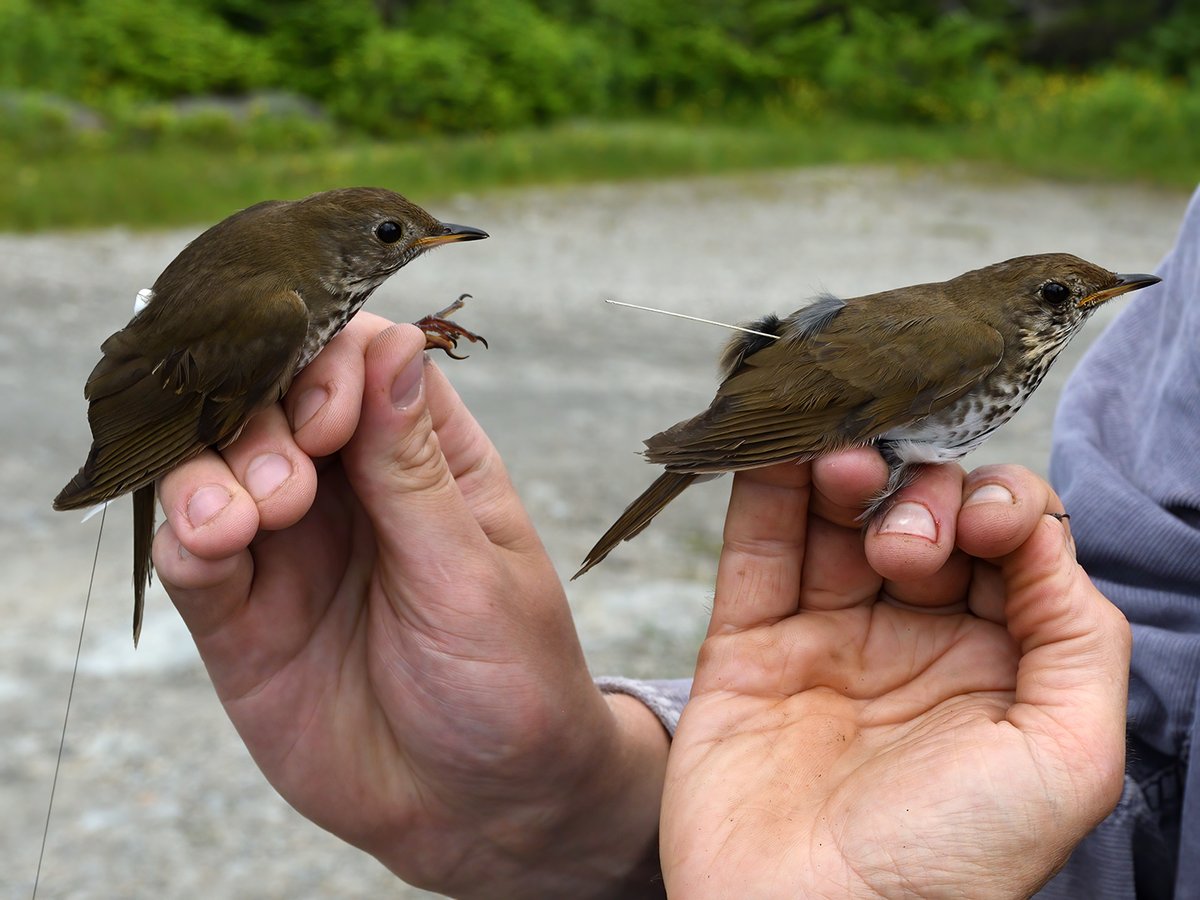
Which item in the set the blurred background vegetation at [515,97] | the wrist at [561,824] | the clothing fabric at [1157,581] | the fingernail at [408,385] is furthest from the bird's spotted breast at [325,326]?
the blurred background vegetation at [515,97]

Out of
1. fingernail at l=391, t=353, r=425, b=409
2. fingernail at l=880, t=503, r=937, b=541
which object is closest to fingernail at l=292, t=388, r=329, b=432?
fingernail at l=391, t=353, r=425, b=409

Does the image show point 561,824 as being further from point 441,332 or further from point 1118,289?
point 1118,289

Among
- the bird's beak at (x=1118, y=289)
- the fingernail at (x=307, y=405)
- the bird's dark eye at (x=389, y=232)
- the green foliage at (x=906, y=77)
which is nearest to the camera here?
the fingernail at (x=307, y=405)

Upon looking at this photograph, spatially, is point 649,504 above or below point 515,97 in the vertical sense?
above

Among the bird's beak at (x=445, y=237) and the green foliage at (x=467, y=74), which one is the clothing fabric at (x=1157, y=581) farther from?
the green foliage at (x=467, y=74)

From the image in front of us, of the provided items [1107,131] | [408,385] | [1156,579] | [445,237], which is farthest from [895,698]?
[1107,131]

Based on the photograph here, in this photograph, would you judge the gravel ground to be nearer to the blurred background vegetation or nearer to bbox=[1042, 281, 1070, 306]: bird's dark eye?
bbox=[1042, 281, 1070, 306]: bird's dark eye
